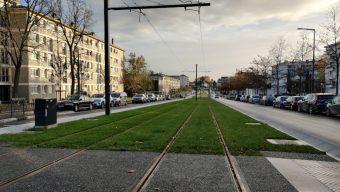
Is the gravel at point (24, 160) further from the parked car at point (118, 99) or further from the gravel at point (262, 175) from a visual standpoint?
the parked car at point (118, 99)

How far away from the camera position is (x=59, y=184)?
6621 millimetres

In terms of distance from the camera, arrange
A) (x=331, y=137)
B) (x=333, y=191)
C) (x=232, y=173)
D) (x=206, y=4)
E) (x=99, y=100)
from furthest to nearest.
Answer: (x=99, y=100) < (x=206, y=4) < (x=331, y=137) < (x=232, y=173) < (x=333, y=191)

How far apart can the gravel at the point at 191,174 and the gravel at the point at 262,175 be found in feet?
1.22

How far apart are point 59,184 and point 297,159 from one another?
5.74 meters

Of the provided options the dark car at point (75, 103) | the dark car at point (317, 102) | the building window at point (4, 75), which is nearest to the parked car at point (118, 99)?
the dark car at point (75, 103)

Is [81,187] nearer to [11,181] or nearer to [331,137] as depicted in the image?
[11,181]

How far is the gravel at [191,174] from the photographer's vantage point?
6.57 m

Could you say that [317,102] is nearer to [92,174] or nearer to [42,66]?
[92,174]

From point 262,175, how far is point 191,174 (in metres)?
1.36

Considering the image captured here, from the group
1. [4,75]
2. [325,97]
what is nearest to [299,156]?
[325,97]

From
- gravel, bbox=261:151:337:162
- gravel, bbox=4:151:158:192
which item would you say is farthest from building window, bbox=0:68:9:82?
gravel, bbox=261:151:337:162

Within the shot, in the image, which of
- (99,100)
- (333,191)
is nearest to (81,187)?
(333,191)

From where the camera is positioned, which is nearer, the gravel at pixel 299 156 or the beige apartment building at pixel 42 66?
the gravel at pixel 299 156

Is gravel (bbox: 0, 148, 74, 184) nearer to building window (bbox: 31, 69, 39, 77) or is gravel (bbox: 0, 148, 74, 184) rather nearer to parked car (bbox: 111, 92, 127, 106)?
parked car (bbox: 111, 92, 127, 106)
